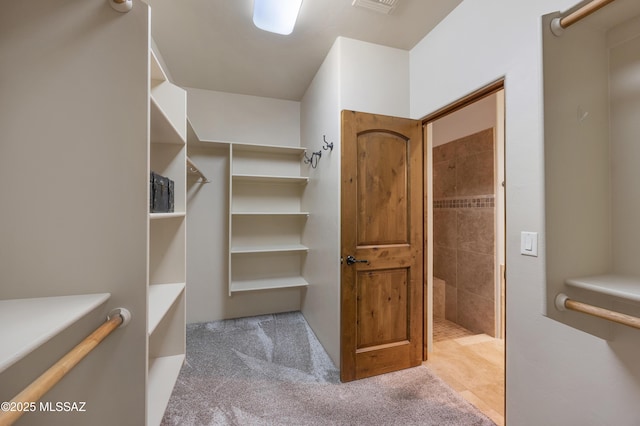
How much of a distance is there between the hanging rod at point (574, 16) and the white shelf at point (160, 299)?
6.87ft

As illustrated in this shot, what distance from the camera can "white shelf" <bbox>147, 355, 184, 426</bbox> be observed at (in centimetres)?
123

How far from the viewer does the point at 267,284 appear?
9.15 feet

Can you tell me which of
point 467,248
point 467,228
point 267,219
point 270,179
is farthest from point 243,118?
point 467,248

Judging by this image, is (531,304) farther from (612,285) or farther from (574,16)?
(574,16)

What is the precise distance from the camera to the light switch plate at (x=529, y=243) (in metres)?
1.23

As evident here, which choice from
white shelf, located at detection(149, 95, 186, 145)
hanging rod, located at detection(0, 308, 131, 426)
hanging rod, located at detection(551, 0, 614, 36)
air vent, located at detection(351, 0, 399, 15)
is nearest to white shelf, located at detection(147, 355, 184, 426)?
hanging rod, located at detection(0, 308, 131, 426)

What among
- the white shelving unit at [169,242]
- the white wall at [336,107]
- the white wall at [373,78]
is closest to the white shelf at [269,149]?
the white wall at [336,107]

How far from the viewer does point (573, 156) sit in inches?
40.1

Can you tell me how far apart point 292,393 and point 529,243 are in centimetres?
177

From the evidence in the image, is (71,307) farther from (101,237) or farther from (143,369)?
(143,369)

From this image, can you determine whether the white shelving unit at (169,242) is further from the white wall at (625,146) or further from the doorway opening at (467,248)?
the white wall at (625,146)

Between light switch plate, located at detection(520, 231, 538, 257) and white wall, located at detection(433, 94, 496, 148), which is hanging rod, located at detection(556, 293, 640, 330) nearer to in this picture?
light switch plate, located at detection(520, 231, 538, 257)

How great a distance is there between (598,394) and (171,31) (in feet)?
11.0

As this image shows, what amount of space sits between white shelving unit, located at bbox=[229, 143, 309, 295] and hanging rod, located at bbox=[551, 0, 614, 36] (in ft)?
7.05
